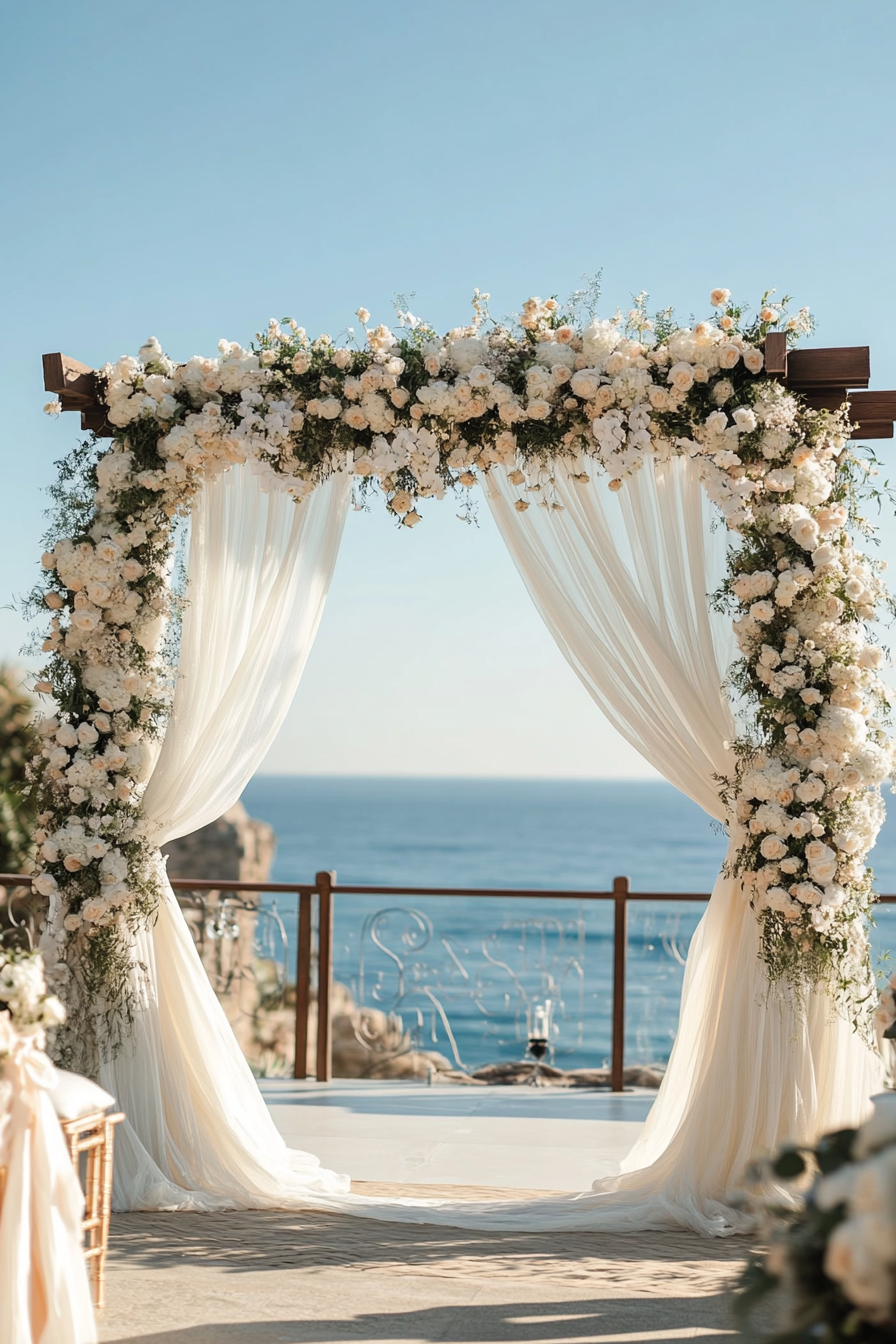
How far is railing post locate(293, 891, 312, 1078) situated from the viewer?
21.9 feet

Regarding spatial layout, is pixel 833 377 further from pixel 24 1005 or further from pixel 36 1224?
pixel 36 1224

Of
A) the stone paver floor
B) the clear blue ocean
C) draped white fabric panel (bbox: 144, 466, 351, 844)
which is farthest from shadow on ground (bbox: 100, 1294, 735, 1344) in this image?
the clear blue ocean

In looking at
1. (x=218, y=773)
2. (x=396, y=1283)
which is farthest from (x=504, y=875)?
(x=396, y=1283)

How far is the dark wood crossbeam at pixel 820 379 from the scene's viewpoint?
437 cm

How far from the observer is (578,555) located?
4.69m

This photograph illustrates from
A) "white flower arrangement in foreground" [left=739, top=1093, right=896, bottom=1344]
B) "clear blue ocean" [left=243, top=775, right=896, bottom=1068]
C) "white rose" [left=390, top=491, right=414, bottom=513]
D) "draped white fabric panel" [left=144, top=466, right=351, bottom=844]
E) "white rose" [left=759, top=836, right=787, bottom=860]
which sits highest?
"white rose" [left=390, top=491, right=414, bottom=513]

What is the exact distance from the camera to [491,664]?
126 feet

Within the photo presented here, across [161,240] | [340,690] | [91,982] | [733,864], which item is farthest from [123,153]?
[340,690]

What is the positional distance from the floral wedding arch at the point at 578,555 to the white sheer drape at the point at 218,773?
0.08 metres

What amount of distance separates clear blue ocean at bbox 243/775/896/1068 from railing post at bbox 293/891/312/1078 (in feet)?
31.0

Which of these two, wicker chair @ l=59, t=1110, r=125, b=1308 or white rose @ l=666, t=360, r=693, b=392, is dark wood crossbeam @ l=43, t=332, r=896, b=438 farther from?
wicker chair @ l=59, t=1110, r=125, b=1308

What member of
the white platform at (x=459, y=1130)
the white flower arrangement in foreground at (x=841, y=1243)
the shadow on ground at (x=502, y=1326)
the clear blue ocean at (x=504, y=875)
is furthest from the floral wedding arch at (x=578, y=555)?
the clear blue ocean at (x=504, y=875)

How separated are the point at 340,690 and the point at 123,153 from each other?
29.2 m

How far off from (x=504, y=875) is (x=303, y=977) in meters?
33.5
